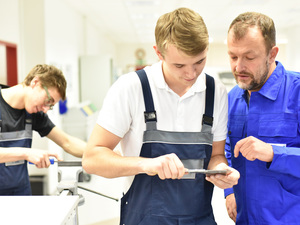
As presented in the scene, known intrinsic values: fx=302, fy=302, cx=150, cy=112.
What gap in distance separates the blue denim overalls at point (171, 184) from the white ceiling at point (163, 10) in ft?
16.3

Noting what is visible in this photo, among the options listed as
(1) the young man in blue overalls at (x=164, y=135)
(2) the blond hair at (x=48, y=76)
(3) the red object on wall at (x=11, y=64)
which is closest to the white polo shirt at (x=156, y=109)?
(1) the young man in blue overalls at (x=164, y=135)

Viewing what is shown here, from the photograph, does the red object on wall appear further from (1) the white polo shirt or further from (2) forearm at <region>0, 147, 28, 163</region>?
(1) the white polo shirt

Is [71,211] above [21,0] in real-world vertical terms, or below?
below

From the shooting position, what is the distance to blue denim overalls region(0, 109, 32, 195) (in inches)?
75.7

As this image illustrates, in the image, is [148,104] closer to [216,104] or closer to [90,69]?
[216,104]

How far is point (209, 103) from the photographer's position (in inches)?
48.1

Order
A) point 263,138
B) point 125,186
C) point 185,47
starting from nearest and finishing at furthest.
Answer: point 185,47, point 125,186, point 263,138

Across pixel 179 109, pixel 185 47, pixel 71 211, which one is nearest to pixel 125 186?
pixel 71 211

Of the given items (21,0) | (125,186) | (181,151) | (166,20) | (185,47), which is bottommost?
(125,186)

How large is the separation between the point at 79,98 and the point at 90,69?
0.69 m

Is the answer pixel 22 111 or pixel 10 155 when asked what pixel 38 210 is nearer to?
pixel 10 155

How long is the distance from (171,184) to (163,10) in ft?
19.3

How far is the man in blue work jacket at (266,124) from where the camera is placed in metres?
1.30

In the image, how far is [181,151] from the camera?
1.19 metres
